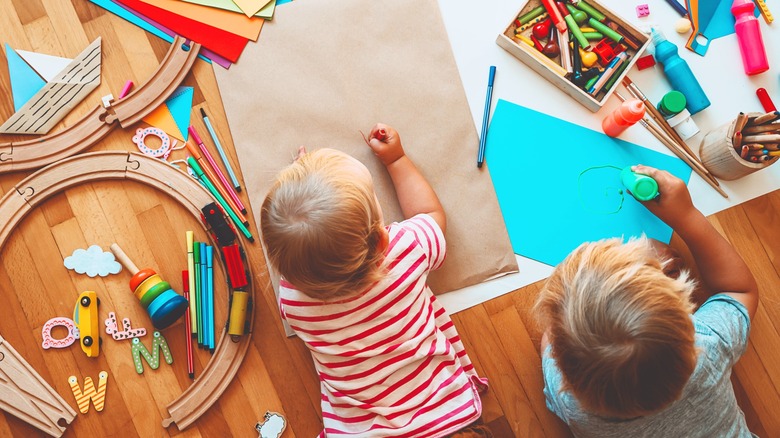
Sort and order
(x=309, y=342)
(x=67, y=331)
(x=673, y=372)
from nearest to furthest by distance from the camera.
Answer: (x=673, y=372) < (x=309, y=342) < (x=67, y=331)

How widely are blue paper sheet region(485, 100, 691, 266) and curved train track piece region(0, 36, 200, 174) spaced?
553 mm

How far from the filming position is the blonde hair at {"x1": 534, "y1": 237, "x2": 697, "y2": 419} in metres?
0.60

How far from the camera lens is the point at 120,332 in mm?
908

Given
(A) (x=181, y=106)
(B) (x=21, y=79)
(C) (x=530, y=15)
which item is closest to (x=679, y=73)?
(C) (x=530, y=15)

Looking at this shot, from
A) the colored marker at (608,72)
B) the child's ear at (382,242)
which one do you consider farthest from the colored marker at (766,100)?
the child's ear at (382,242)

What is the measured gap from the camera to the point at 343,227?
651 mm

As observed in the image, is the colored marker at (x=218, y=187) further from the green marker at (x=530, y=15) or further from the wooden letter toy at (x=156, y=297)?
the green marker at (x=530, y=15)

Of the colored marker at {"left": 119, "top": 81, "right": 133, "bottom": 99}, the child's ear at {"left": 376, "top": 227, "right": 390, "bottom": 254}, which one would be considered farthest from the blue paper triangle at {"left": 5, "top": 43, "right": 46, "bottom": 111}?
the child's ear at {"left": 376, "top": 227, "right": 390, "bottom": 254}

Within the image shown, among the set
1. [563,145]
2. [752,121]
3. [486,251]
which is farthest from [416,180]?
[752,121]

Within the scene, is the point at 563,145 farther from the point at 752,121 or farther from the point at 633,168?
the point at 752,121

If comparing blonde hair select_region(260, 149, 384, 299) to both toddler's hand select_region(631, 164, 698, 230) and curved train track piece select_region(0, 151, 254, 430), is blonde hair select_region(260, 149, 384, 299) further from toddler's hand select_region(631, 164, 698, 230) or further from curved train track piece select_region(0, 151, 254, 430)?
toddler's hand select_region(631, 164, 698, 230)

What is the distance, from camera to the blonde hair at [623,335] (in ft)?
1.97

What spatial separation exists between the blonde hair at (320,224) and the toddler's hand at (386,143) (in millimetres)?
218

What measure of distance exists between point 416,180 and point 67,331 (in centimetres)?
64
